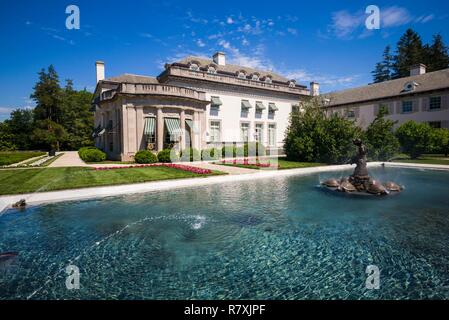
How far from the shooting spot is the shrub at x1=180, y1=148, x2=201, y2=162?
2632 centimetres

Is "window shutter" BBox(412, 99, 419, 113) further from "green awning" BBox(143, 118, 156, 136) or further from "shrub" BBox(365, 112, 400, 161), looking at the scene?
"green awning" BBox(143, 118, 156, 136)

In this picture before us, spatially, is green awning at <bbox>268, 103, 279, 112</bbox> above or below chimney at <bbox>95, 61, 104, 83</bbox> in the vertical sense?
below

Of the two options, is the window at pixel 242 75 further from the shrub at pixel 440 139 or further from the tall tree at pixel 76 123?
the tall tree at pixel 76 123

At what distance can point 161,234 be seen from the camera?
7.21 meters

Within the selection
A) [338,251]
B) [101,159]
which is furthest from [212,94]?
[338,251]

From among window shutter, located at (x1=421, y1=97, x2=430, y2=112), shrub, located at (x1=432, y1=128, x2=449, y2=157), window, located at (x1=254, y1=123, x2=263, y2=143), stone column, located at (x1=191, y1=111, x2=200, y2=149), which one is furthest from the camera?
window, located at (x1=254, y1=123, x2=263, y2=143)

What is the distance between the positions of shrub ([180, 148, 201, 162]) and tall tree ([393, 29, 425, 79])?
213 feet

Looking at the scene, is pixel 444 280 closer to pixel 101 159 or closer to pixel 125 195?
pixel 125 195

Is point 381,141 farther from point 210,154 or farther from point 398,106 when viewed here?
point 210,154

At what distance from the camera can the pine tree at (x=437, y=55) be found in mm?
59534

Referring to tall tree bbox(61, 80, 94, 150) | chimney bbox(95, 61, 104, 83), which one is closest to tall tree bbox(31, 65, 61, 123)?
tall tree bbox(61, 80, 94, 150)

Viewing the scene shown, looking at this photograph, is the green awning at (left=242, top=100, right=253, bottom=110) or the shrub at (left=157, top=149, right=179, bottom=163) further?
the green awning at (left=242, top=100, right=253, bottom=110)

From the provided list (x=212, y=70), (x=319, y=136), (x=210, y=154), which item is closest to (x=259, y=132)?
(x=212, y=70)

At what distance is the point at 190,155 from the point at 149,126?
5295mm
